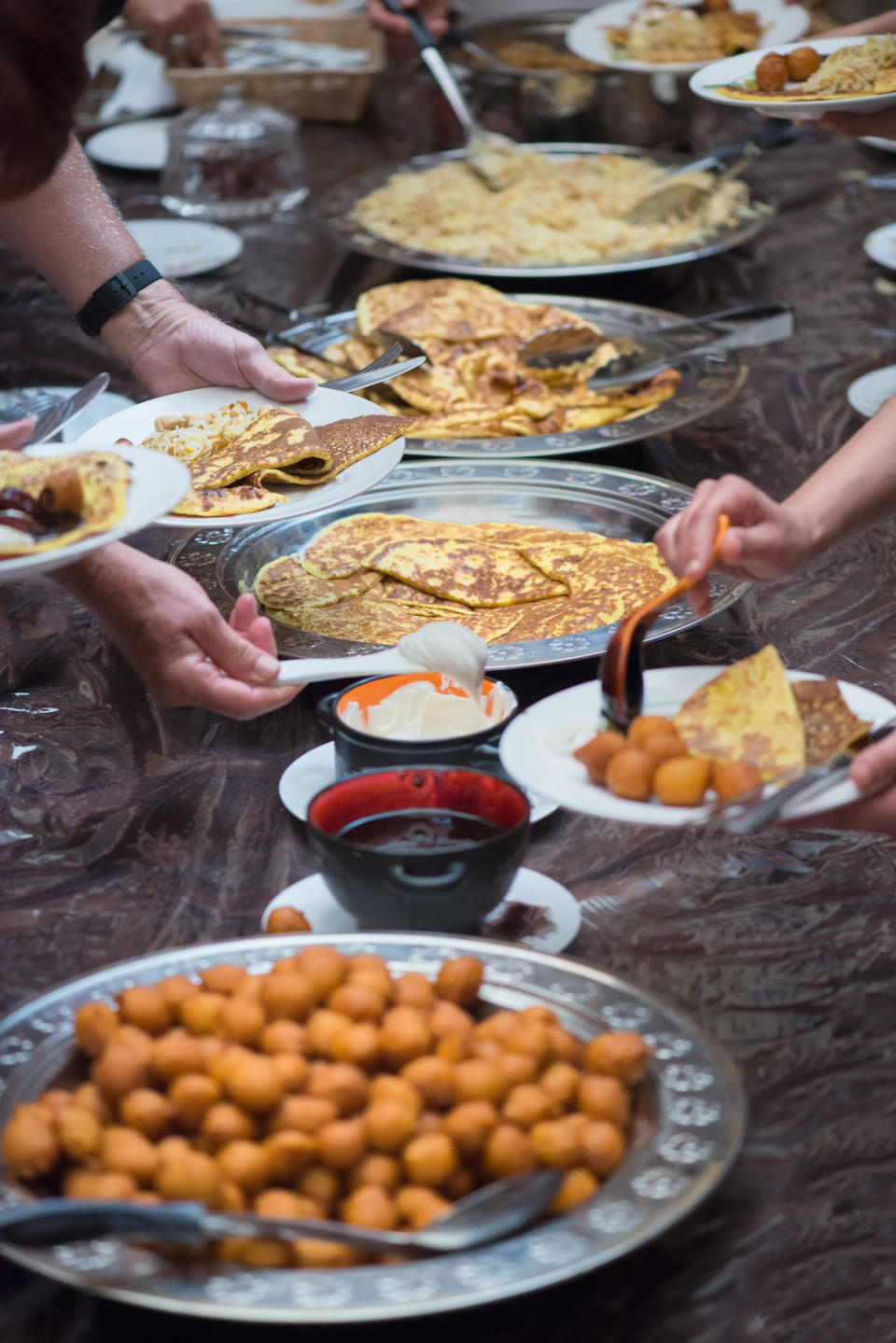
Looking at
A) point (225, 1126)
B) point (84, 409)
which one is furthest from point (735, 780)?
point (84, 409)

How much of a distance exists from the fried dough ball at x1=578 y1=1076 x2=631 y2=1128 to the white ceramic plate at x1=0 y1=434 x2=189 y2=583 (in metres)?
0.58

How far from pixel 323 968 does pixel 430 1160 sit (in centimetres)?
19

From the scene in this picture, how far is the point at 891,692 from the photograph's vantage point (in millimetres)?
1687

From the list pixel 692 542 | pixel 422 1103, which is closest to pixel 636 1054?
pixel 422 1103

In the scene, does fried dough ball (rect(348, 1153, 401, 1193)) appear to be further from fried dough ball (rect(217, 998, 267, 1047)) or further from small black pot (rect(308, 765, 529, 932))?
small black pot (rect(308, 765, 529, 932))

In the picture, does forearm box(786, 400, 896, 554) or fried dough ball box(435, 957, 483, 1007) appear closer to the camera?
fried dough ball box(435, 957, 483, 1007)

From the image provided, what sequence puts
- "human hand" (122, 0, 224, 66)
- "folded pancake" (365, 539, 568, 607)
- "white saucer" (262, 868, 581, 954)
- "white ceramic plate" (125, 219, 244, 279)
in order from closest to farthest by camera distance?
"white saucer" (262, 868, 581, 954) < "folded pancake" (365, 539, 568, 607) < "white ceramic plate" (125, 219, 244, 279) < "human hand" (122, 0, 224, 66)

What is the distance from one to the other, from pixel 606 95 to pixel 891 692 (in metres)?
2.77

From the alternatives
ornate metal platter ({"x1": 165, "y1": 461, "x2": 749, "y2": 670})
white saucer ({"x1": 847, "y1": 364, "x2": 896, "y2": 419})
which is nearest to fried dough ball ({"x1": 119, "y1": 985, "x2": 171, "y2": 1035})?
ornate metal platter ({"x1": 165, "y1": 461, "x2": 749, "y2": 670})

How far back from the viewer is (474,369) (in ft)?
8.13

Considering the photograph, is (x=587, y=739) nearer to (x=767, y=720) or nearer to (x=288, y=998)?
(x=767, y=720)

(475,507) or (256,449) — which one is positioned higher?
(256,449)

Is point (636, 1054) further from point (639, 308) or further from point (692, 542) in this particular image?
point (639, 308)

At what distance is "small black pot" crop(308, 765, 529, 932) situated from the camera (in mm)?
1123
